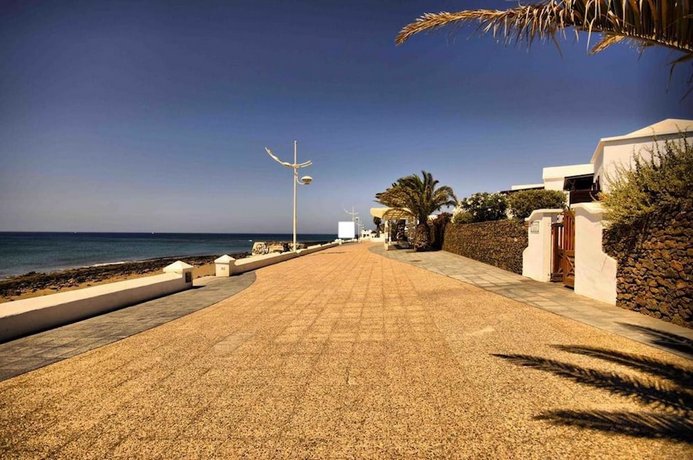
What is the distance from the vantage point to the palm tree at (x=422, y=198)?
24.4 m

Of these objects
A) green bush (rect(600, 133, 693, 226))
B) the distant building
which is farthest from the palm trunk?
green bush (rect(600, 133, 693, 226))

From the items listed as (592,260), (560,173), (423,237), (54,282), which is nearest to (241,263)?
(592,260)

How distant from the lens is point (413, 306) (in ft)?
26.5

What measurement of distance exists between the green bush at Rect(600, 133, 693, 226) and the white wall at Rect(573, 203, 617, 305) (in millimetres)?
454

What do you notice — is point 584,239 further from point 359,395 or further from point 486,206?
point 486,206

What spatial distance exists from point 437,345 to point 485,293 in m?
4.76

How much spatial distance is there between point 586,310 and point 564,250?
3.37 m

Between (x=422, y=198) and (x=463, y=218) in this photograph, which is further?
(x=422, y=198)

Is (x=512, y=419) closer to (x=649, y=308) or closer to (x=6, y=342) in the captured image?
(x=649, y=308)

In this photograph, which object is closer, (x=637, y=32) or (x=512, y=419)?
(x=512, y=419)

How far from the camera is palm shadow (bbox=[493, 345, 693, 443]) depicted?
299 cm

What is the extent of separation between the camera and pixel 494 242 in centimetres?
1571

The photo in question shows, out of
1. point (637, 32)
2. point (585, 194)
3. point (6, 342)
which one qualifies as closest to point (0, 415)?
point (6, 342)

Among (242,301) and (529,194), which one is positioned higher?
(529,194)
